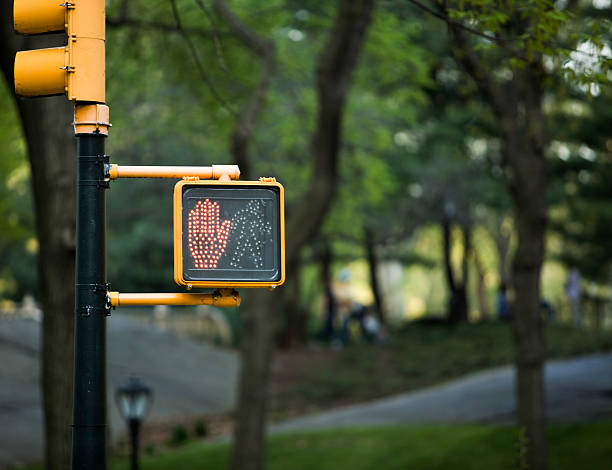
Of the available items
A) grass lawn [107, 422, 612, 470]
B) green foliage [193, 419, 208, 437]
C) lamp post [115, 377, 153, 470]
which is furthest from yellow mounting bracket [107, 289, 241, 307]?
green foliage [193, 419, 208, 437]

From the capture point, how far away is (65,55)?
13.9 ft

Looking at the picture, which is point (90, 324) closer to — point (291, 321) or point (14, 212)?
point (14, 212)

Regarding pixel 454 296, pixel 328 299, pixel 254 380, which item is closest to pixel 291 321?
pixel 328 299

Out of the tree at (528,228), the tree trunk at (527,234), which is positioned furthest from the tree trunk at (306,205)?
the tree trunk at (527,234)

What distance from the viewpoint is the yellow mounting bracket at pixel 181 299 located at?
401 centimetres

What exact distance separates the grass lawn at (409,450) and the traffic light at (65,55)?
9.52 meters

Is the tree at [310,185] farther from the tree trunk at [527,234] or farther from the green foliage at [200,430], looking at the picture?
the green foliage at [200,430]

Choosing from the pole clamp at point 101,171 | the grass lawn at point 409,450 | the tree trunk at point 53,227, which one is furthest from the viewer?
the grass lawn at point 409,450

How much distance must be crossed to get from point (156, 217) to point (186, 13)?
1622cm

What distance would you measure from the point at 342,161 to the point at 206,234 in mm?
21344

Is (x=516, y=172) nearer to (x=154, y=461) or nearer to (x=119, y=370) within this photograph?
(x=154, y=461)

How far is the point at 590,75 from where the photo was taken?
20.8ft

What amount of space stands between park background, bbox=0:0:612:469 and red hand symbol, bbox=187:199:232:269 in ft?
9.40

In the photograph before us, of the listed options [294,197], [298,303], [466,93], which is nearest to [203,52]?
[466,93]
